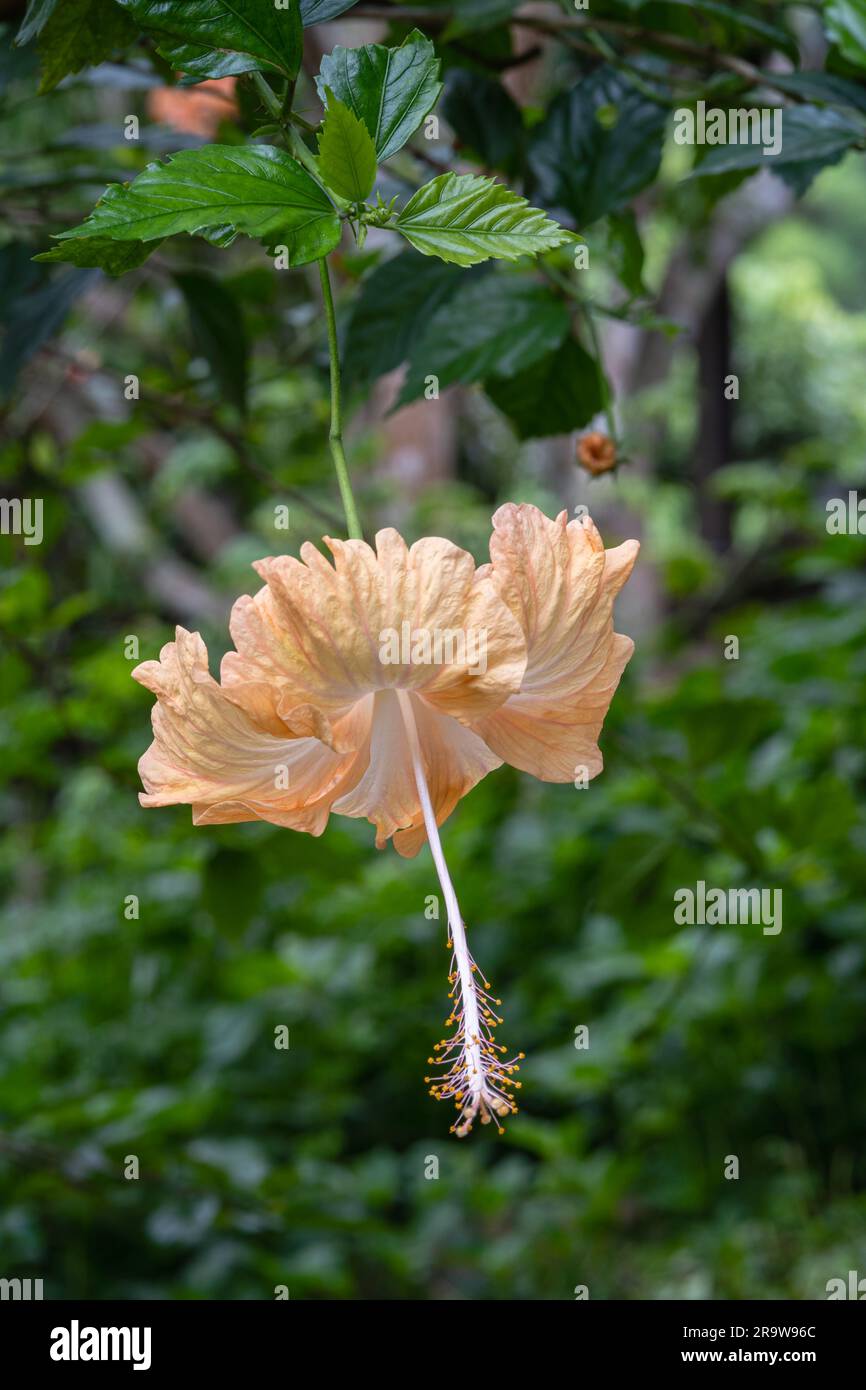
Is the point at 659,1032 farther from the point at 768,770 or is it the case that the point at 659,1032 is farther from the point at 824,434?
the point at 824,434

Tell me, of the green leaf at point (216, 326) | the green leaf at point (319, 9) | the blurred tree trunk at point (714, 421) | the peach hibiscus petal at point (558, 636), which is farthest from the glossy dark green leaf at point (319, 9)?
the blurred tree trunk at point (714, 421)

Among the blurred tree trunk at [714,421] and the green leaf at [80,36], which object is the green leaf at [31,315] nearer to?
the green leaf at [80,36]

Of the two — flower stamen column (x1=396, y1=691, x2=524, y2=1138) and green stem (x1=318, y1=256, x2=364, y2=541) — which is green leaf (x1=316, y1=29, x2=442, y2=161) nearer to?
green stem (x1=318, y1=256, x2=364, y2=541)

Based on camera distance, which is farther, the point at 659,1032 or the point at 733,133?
the point at 659,1032

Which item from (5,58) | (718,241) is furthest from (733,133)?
(718,241)

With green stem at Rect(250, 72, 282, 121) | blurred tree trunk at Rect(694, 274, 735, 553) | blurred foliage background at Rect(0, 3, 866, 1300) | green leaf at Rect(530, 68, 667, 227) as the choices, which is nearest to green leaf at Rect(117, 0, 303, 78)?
green stem at Rect(250, 72, 282, 121)

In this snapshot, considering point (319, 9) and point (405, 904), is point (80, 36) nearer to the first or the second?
point (319, 9)

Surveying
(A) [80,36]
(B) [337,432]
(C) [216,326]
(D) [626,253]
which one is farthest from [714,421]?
(B) [337,432]

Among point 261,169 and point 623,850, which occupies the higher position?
point 261,169
